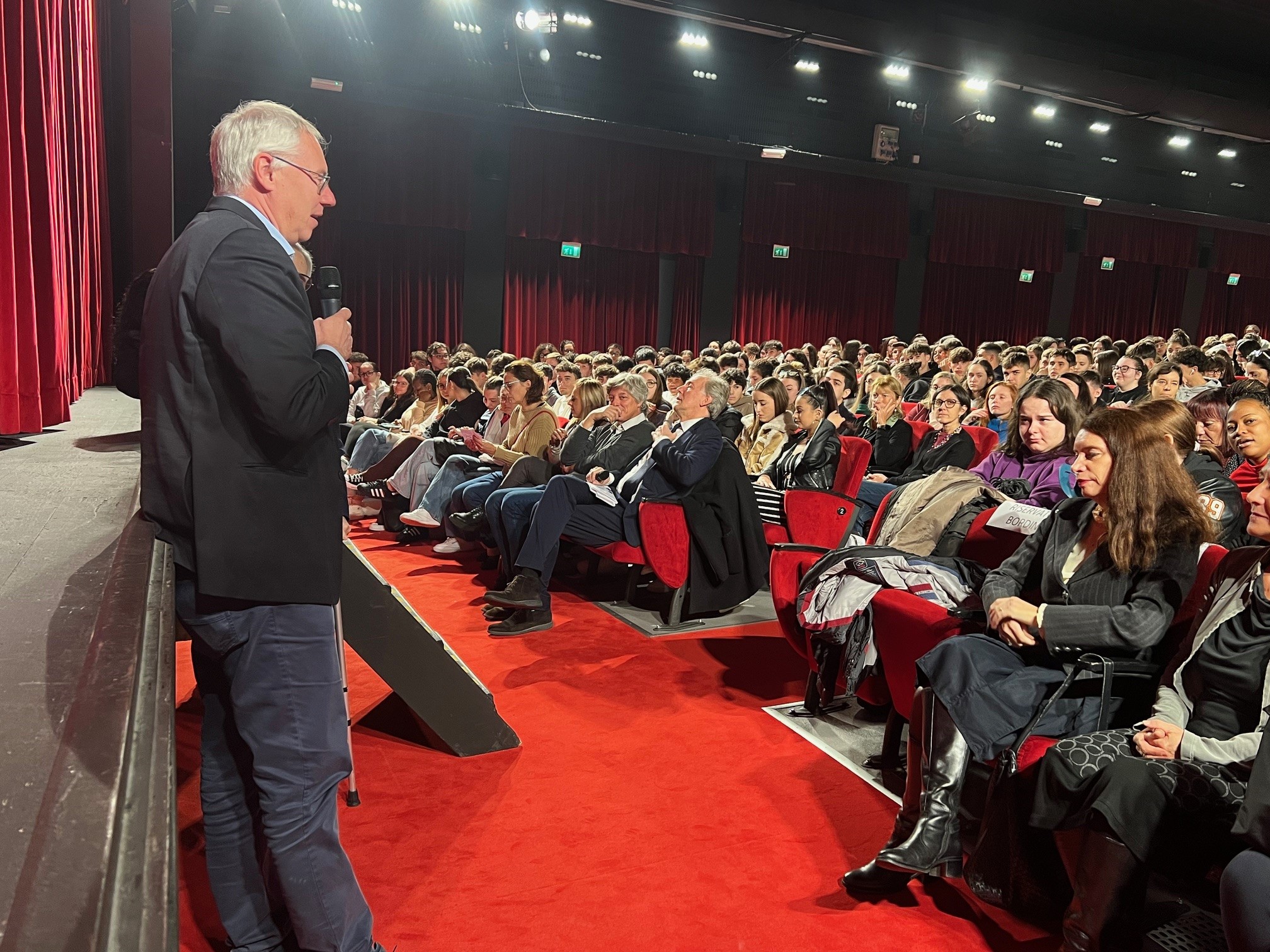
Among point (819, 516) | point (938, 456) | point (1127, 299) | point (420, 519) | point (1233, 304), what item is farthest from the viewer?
point (1233, 304)

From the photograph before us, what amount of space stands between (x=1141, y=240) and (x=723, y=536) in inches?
596

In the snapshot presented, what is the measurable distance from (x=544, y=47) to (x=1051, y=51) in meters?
6.15

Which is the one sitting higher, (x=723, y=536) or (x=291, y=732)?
(x=291, y=732)

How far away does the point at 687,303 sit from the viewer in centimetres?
1288

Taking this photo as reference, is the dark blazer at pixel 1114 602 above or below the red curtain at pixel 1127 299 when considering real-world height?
below

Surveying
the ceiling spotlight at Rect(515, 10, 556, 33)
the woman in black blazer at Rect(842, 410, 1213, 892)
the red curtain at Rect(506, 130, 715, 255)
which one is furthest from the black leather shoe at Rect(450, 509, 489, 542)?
→ the red curtain at Rect(506, 130, 715, 255)

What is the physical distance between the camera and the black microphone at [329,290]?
6.66 ft

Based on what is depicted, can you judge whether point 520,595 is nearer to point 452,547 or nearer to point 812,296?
A: point 452,547

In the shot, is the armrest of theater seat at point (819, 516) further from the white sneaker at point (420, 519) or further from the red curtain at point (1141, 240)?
the red curtain at point (1141, 240)

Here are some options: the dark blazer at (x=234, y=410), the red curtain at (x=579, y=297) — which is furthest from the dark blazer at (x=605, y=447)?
the red curtain at (x=579, y=297)

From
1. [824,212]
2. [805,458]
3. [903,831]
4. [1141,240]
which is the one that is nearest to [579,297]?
[824,212]

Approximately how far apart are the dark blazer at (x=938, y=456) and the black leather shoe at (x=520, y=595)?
6.27ft

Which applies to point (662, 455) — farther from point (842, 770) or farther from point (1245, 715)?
point (1245, 715)

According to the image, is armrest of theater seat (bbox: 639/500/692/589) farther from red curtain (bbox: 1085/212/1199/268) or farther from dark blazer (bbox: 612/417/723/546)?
red curtain (bbox: 1085/212/1199/268)
